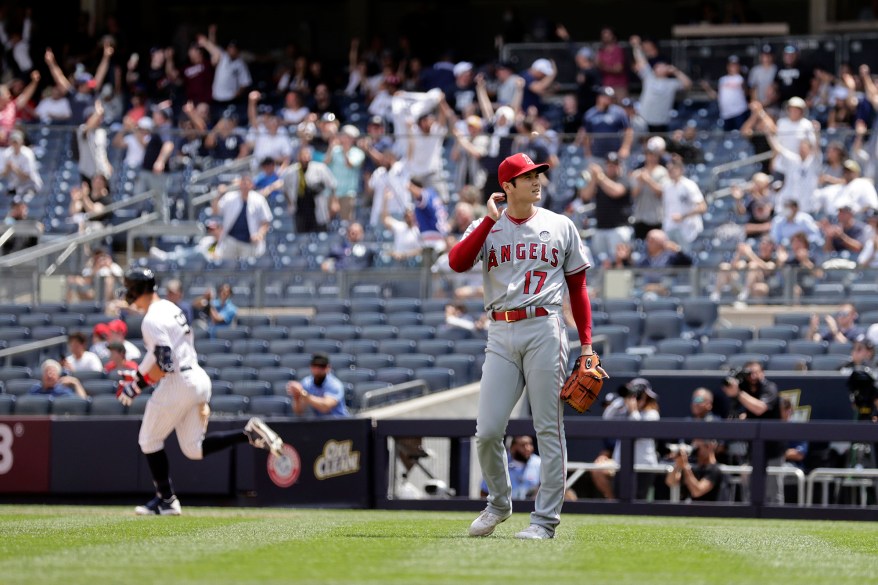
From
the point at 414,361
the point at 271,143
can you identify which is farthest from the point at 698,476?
the point at 271,143

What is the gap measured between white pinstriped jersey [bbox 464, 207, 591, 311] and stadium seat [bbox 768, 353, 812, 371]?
7683 mm

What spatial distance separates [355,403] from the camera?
50.4 ft

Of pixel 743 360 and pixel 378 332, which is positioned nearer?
pixel 743 360

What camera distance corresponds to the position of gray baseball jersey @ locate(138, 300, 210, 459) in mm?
10070

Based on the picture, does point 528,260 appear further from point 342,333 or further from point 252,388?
point 342,333

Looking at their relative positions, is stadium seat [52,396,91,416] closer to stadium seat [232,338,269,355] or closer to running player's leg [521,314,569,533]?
stadium seat [232,338,269,355]

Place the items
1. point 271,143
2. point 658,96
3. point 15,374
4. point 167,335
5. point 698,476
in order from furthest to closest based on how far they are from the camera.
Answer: point 658,96, point 271,143, point 15,374, point 698,476, point 167,335

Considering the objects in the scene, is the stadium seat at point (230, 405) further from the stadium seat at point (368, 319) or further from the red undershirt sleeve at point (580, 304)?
the red undershirt sleeve at point (580, 304)

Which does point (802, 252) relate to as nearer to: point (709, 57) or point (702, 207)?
point (702, 207)

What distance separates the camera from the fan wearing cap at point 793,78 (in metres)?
20.4

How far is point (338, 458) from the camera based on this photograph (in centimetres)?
1327

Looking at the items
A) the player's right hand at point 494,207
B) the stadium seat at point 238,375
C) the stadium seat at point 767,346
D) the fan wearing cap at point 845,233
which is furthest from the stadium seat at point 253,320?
the player's right hand at point 494,207

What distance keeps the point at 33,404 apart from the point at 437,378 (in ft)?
13.6

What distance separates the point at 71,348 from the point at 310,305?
2746 millimetres
